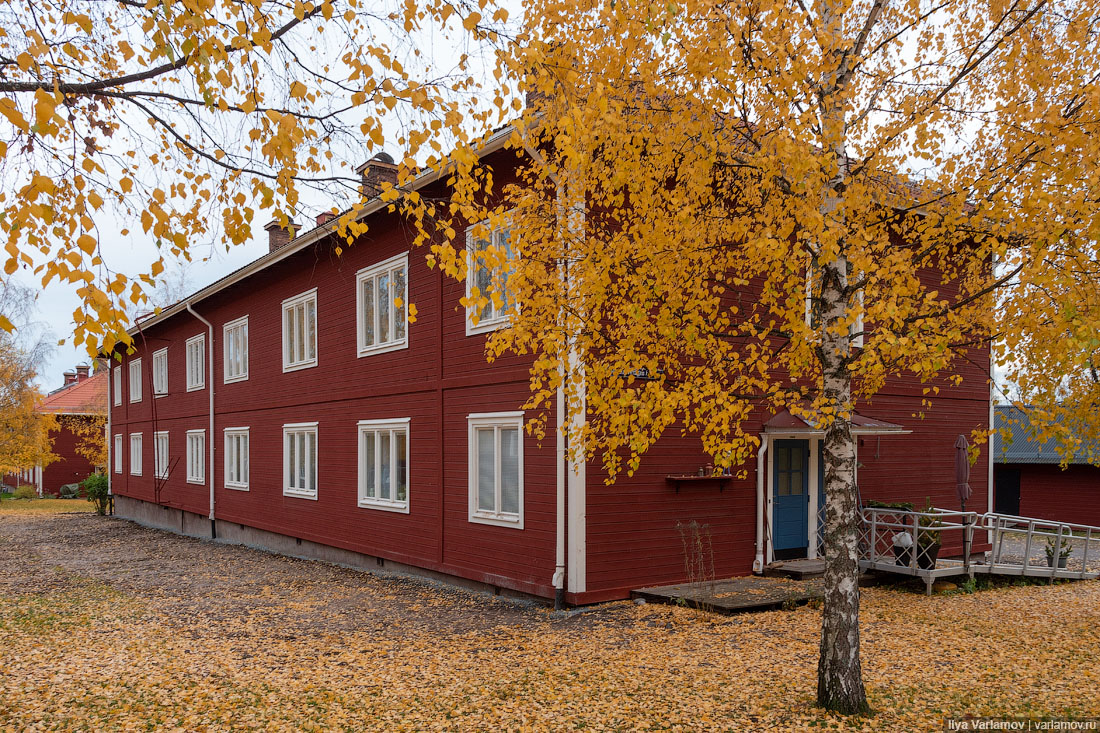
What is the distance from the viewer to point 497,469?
1182cm

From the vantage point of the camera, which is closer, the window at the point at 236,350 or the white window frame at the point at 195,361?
the window at the point at 236,350

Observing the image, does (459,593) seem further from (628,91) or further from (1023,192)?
(1023,192)

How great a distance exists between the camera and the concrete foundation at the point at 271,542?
12.9 meters

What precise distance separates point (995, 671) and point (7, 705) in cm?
878

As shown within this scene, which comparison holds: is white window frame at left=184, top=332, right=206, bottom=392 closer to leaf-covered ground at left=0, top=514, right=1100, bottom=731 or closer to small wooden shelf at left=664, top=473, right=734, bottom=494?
leaf-covered ground at left=0, top=514, right=1100, bottom=731

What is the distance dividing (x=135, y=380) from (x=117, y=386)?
121 inches

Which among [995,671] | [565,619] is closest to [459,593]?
[565,619]

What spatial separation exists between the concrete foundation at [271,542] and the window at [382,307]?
12.9 ft

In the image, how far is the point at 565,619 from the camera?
1006cm

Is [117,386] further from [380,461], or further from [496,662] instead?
[496,662]

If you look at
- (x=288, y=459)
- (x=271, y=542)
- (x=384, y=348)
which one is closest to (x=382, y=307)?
(x=384, y=348)

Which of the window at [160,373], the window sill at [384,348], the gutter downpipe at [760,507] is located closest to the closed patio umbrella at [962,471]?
the gutter downpipe at [760,507]

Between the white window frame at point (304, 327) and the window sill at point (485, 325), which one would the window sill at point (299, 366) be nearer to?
A: the white window frame at point (304, 327)

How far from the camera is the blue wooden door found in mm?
12703
